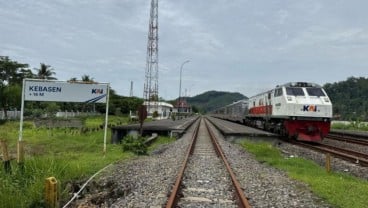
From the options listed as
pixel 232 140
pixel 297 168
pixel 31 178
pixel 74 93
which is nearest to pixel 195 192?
pixel 31 178

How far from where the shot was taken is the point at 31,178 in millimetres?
10758

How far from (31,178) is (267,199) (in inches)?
209

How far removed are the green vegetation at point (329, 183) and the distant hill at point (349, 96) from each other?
67.3 meters

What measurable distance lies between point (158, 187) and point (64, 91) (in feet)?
28.2

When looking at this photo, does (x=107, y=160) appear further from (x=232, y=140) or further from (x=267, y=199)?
(x=232, y=140)

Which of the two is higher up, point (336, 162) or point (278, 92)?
point (278, 92)

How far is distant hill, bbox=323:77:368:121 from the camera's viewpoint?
83.7 m

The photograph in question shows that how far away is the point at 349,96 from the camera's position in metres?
93.7

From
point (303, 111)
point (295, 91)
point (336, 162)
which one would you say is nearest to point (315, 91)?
point (295, 91)

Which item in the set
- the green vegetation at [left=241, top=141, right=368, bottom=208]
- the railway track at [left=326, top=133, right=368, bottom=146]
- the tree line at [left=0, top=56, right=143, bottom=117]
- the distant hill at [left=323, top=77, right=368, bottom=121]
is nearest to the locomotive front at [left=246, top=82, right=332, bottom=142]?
the railway track at [left=326, top=133, right=368, bottom=146]

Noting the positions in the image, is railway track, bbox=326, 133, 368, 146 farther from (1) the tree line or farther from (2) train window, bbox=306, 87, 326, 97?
(1) the tree line

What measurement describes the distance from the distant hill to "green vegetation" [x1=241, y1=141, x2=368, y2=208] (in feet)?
221

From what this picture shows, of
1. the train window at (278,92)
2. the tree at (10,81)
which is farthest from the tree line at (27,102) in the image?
the train window at (278,92)

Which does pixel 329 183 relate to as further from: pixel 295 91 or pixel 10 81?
pixel 10 81
